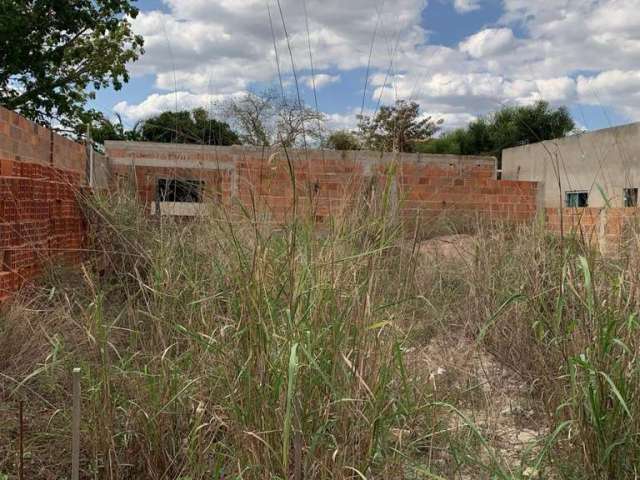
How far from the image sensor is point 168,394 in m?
2.15

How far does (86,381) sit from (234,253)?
2.85 ft

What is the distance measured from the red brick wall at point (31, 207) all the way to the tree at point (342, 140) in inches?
57.9

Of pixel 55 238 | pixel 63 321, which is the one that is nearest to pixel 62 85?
pixel 55 238

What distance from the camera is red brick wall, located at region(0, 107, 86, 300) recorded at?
3633 millimetres

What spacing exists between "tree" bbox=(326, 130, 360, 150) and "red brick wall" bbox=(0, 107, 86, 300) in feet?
4.82

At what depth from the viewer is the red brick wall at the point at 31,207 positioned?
363cm

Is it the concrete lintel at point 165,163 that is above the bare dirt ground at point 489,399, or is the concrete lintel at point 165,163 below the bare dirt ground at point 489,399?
above

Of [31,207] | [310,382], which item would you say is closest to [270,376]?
[310,382]

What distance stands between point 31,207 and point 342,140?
8.22ft

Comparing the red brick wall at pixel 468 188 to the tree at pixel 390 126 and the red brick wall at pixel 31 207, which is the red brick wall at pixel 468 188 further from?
the tree at pixel 390 126

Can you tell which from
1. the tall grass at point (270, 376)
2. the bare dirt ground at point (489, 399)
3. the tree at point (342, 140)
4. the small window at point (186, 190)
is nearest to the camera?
the tall grass at point (270, 376)

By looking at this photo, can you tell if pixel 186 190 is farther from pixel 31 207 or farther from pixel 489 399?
pixel 489 399

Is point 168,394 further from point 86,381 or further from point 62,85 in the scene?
point 62,85

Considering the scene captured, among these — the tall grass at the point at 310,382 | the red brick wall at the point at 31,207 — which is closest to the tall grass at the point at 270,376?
the tall grass at the point at 310,382
